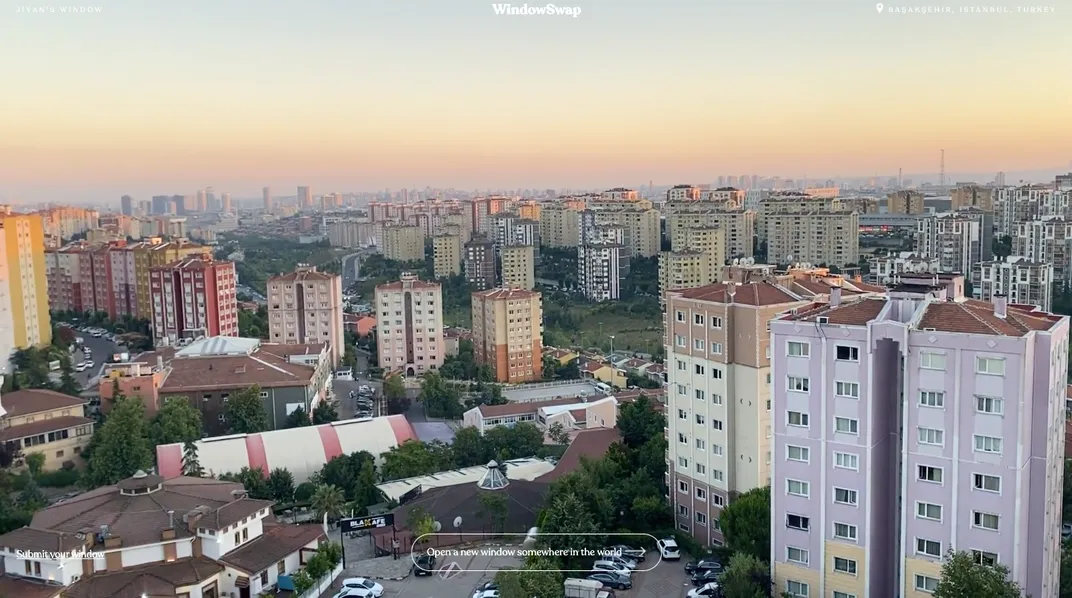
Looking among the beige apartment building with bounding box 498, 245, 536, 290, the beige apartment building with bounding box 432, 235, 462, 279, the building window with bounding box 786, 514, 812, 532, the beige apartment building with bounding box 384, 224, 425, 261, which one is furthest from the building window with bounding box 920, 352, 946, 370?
the beige apartment building with bounding box 384, 224, 425, 261

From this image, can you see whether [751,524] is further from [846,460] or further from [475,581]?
[475,581]

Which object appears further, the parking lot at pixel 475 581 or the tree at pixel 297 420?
the tree at pixel 297 420

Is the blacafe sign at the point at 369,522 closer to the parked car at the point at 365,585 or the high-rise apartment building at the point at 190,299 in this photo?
the parked car at the point at 365,585

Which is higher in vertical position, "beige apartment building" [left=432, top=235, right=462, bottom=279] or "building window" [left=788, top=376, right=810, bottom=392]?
"building window" [left=788, top=376, right=810, bottom=392]

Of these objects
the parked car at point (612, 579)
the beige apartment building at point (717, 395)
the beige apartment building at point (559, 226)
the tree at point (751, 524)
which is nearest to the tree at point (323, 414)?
the beige apartment building at point (717, 395)

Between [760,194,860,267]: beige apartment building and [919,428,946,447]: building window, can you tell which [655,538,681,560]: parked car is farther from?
[760,194,860,267]: beige apartment building

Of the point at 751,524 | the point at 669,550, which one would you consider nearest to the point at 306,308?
the point at 669,550

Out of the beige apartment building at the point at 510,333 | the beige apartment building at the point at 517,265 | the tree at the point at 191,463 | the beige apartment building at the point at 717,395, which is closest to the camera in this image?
the beige apartment building at the point at 717,395
